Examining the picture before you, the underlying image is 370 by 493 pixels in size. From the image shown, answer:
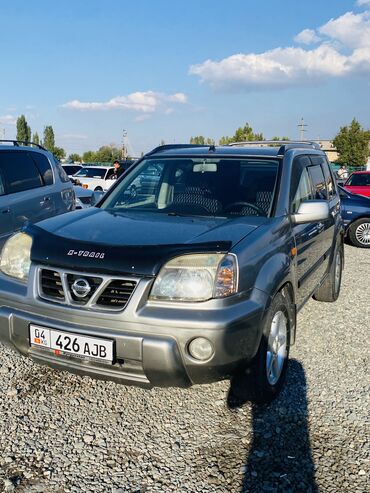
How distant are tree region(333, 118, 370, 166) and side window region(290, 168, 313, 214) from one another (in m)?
48.7

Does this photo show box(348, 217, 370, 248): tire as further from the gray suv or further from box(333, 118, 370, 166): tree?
box(333, 118, 370, 166): tree

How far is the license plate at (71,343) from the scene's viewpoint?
2.59m

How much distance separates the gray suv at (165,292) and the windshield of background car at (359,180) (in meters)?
11.5

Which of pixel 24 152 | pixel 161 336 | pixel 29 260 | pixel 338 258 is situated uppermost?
pixel 24 152

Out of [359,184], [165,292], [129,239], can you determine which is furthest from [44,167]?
[359,184]

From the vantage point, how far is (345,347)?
4227 mm

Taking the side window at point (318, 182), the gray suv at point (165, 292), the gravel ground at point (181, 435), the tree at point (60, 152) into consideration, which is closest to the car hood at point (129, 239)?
the gray suv at point (165, 292)

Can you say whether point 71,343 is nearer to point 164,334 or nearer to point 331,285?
point 164,334

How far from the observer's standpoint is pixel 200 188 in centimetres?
375

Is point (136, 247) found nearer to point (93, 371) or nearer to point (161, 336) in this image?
point (161, 336)

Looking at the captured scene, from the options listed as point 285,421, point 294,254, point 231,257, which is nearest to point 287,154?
point 294,254

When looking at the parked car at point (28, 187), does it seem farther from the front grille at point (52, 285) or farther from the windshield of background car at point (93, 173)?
the windshield of background car at point (93, 173)

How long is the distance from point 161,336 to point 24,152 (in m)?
4.70

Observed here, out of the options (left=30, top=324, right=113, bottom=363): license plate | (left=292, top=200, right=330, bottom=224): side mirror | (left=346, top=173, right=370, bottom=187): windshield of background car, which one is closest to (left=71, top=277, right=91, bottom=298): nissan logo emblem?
(left=30, top=324, right=113, bottom=363): license plate
